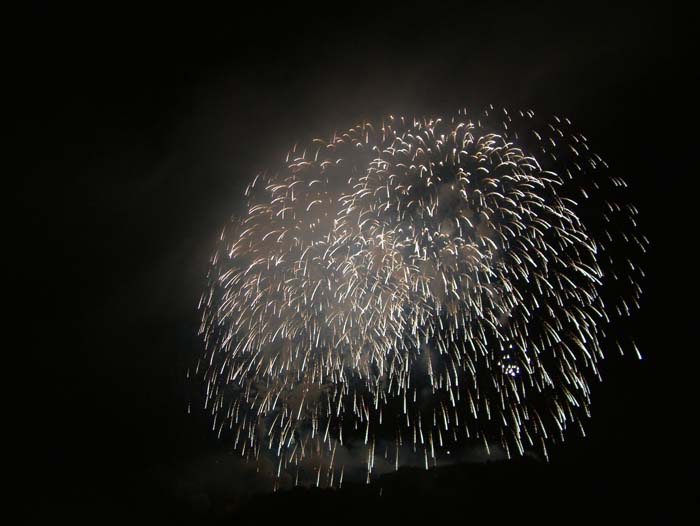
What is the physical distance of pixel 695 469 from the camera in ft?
167

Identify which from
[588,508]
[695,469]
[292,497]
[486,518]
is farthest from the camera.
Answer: [292,497]

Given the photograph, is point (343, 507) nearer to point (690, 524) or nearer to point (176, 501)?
point (176, 501)

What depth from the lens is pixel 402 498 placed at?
9744cm

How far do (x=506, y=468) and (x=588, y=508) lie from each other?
3324 cm

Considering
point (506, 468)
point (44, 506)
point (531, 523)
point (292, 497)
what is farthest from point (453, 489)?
point (44, 506)

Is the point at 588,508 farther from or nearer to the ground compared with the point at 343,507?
nearer to the ground

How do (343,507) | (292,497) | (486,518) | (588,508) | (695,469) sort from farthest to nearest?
(292,497) < (343,507) < (486,518) < (588,508) < (695,469)

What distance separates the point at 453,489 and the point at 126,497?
55564 millimetres

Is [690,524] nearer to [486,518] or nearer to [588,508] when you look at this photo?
[588,508]

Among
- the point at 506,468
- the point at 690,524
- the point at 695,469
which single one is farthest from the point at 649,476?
the point at 506,468

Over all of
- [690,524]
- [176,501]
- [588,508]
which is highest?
[176,501]

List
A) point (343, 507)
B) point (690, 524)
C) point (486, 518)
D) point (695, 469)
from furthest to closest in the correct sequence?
point (343, 507) → point (486, 518) → point (695, 469) → point (690, 524)

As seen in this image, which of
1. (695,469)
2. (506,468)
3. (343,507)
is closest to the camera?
(695,469)

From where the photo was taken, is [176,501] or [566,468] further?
[176,501]
